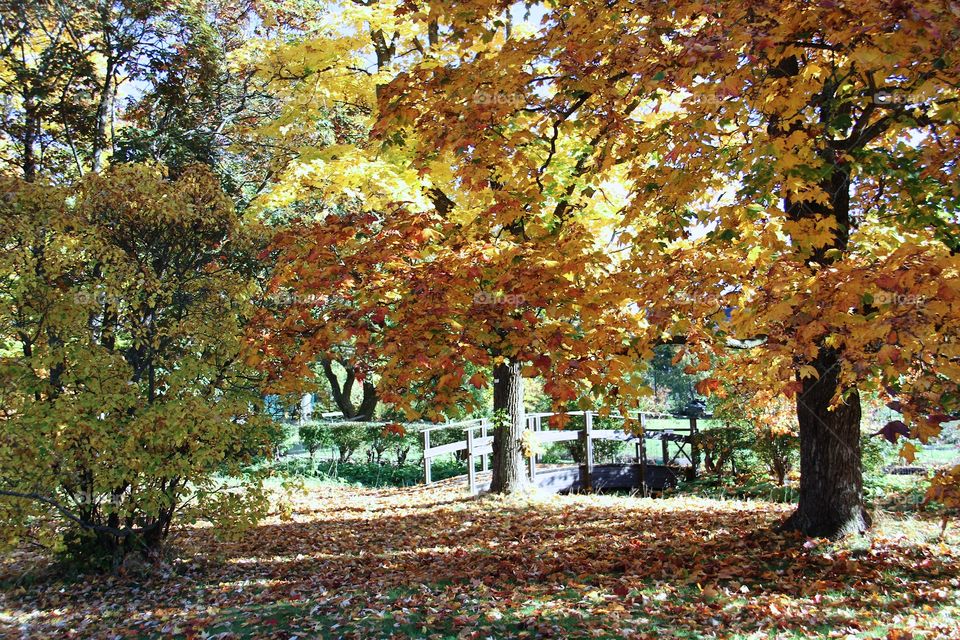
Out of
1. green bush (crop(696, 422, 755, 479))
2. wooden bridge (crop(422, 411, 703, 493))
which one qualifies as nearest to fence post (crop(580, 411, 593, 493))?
wooden bridge (crop(422, 411, 703, 493))

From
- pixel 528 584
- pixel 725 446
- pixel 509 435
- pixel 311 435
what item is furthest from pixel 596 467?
pixel 528 584

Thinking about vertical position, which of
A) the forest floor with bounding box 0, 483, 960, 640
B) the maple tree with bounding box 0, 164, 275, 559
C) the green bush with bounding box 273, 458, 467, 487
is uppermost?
the maple tree with bounding box 0, 164, 275, 559

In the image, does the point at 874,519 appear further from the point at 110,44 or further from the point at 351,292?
the point at 110,44

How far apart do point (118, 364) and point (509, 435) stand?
563 cm

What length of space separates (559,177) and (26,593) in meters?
7.39

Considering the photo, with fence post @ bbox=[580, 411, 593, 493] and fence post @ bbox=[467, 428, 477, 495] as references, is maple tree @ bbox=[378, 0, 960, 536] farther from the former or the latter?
fence post @ bbox=[580, 411, 593, 493]

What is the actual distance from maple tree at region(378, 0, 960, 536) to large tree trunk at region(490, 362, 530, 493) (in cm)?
442

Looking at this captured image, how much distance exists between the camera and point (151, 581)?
6.62m

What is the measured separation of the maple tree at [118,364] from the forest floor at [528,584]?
2.41ft

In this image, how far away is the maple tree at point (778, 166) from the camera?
3.65 m

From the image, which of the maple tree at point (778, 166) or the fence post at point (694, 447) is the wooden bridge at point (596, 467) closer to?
the fence post at point (694, 447)

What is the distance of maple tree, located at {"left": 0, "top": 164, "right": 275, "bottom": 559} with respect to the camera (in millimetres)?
6312

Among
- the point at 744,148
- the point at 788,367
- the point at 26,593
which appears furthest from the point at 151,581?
the point at 744,148

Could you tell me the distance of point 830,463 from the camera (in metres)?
6.59
